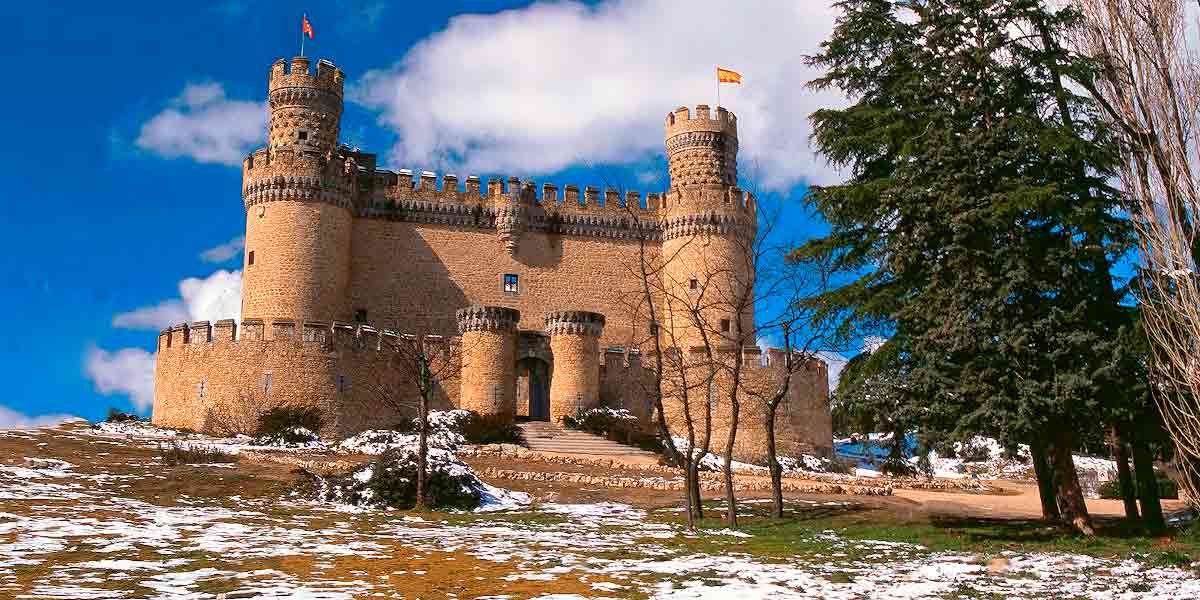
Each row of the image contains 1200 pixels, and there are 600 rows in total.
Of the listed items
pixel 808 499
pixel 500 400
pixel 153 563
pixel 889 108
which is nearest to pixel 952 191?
pixel 889 108

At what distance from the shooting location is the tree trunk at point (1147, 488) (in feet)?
50.6

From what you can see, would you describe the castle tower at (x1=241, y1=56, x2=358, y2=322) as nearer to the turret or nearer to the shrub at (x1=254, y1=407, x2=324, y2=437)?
the turret

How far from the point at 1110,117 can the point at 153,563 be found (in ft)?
47.6

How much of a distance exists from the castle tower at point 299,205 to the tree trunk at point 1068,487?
28.7 m

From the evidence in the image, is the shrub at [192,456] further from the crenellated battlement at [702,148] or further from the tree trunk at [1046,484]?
the crenellated battlement at [702,148]

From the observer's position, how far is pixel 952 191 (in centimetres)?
1578

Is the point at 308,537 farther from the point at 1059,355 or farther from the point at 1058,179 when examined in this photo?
the point at 1058,179

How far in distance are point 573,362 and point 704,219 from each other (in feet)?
33.6

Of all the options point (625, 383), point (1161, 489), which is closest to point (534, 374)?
point (625, 383)

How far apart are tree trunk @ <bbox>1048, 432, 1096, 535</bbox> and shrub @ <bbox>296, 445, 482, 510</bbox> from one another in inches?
367

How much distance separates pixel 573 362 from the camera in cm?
3669

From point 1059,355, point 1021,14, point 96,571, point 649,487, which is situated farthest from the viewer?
point 649,487

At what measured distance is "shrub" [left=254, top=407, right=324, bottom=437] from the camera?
103ft

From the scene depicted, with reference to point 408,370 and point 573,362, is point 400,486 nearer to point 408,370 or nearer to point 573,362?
point 408,370
